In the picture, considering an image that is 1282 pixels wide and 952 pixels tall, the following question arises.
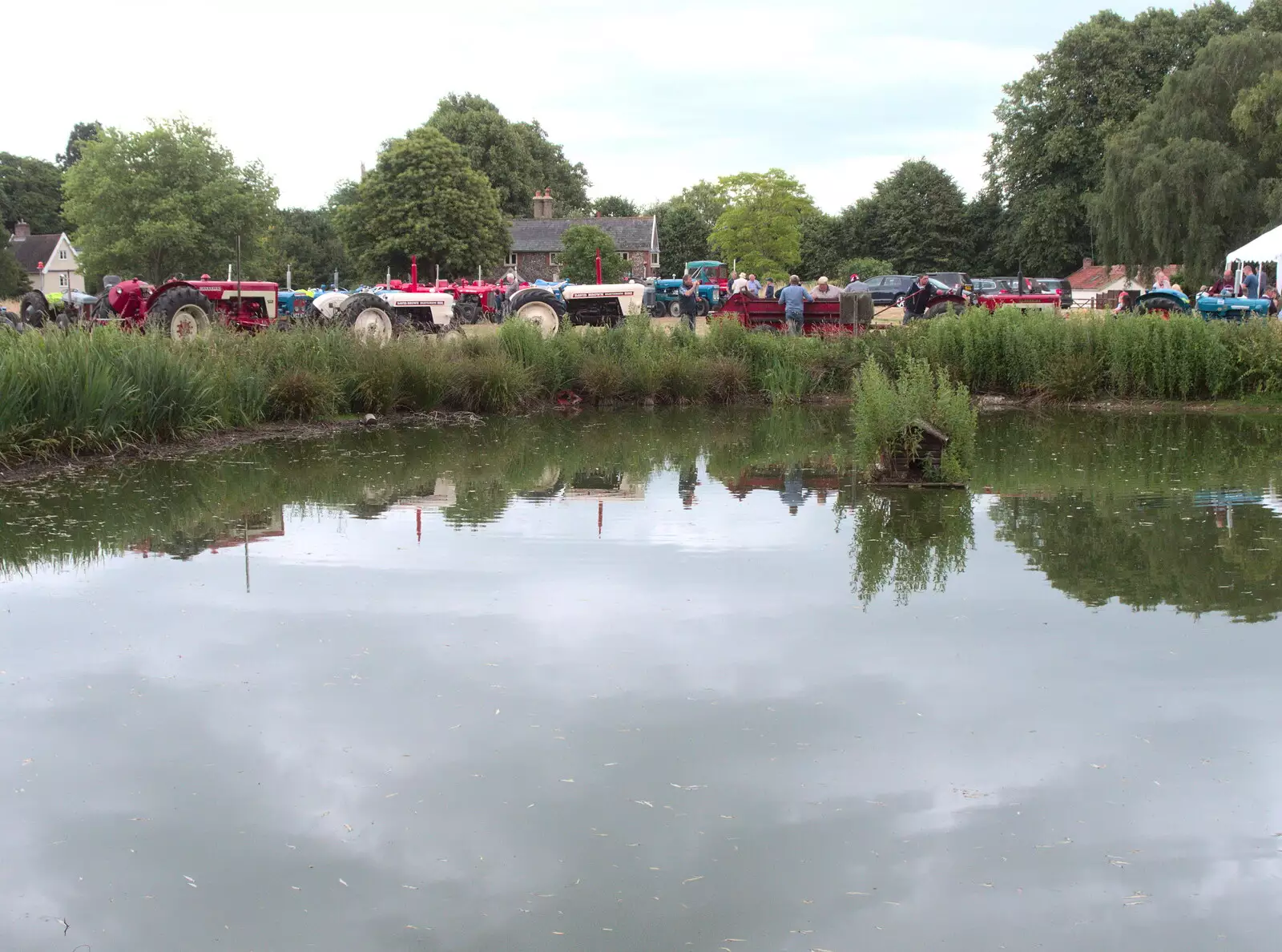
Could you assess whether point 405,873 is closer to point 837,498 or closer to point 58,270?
point 837,498

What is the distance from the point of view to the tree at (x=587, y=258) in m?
53.0

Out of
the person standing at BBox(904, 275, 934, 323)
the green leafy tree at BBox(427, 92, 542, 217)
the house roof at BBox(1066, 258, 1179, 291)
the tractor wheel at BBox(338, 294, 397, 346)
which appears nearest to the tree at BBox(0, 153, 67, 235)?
the green leafy tree at BBox(427, 92, 542, 217)

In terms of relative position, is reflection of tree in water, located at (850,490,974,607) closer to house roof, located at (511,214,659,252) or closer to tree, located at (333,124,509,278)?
tree, located at (333,124,509,278)

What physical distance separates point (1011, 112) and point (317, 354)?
172 feet

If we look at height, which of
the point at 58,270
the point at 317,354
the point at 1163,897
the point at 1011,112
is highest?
the point at 1011,112

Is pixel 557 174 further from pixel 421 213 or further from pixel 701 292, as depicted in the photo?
pixel 701 292

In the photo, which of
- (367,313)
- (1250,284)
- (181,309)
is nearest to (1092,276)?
(1250,284)

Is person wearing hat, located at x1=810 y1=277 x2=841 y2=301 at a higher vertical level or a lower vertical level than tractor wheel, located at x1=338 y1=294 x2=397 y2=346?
higher

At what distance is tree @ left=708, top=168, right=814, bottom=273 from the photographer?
71.4m

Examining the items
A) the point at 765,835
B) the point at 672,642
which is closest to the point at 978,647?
the point at 672,642

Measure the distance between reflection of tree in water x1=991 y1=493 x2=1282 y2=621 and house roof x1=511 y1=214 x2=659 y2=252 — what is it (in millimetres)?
62170

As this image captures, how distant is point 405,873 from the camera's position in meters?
4.50

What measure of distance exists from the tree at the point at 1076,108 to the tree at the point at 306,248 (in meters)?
35.3

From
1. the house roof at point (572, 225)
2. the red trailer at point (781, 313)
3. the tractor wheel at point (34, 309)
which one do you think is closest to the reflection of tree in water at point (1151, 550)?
the red trailer at point (781, 313)
